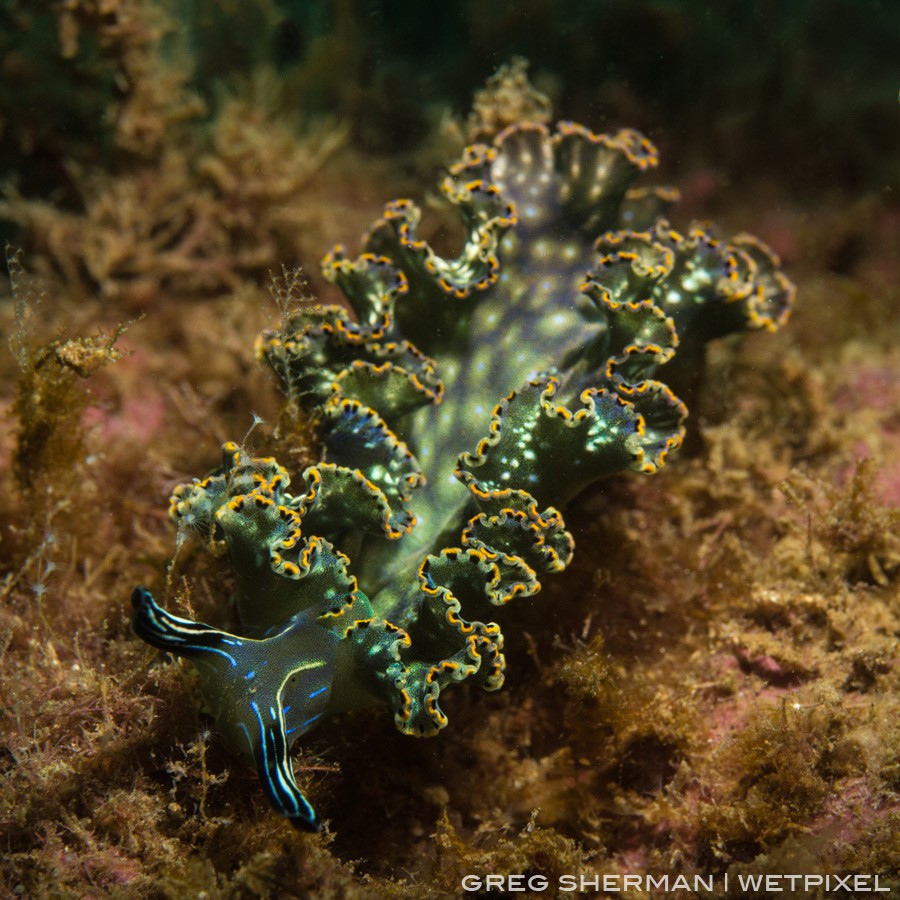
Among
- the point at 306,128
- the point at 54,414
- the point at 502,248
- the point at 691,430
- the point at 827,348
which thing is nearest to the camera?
the point at 54,414

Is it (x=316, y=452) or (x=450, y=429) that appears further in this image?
(x=450, y=429)

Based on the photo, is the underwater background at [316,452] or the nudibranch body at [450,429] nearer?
the nudibranch body at [450,429]

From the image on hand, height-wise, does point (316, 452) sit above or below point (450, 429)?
below

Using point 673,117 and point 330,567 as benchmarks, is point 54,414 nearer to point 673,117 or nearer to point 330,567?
point 330,567

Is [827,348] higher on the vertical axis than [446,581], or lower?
higher

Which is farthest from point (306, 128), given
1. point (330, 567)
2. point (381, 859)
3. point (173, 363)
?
point (381, 859)
